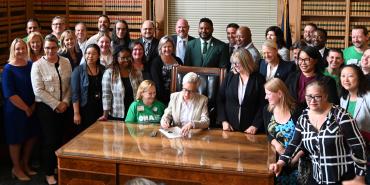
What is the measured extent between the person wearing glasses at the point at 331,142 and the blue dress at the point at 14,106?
300cm

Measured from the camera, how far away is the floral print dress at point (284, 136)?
13.8ft

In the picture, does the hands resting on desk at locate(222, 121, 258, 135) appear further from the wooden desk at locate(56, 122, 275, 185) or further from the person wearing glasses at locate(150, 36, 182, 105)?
the person wearing glasses at locate(150, 36, 182, 105)

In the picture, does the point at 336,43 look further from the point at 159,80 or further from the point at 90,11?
the point at 90,11

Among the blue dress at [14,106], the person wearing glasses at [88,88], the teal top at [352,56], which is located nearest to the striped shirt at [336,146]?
the person wearing glasses at [88,88]

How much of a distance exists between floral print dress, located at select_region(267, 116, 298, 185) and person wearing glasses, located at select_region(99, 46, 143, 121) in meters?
1.70

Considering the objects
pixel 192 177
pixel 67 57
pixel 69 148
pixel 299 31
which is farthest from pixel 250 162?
pixel 299 31

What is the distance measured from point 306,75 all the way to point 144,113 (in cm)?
157

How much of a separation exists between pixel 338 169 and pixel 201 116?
4.86 feet

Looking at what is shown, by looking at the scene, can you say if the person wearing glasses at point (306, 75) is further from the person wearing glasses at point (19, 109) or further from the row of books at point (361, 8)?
the row of books at point (361, 8)

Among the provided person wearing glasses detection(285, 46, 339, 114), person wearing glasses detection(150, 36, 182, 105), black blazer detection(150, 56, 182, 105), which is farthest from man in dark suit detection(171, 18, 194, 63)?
person wearing glasses detection(285, 46, 339, 114)

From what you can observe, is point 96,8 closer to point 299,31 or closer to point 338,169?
point 299,31

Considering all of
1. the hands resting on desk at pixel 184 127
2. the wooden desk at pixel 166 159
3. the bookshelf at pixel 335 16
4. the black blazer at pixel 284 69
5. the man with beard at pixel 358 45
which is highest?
the bookshelf at pixel 335 16

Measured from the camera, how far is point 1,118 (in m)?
6.05

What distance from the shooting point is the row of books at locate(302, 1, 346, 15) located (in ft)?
27.4
